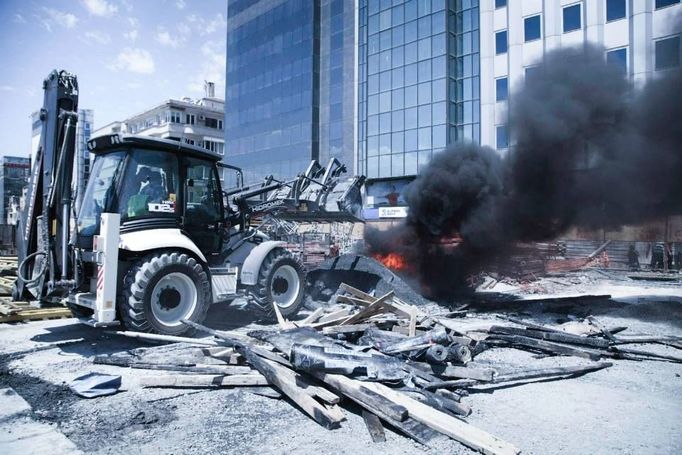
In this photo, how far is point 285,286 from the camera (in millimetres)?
8938

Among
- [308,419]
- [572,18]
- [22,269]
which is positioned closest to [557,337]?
[308,419]

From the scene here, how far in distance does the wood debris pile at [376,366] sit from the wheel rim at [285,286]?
5.13ft

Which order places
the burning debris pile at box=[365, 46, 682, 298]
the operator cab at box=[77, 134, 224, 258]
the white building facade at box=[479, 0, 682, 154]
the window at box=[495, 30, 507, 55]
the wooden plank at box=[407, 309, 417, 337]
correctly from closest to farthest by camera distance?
the operator cab at box=[77, 134, 224, 258]
the wooden plank at box=[407, 309, 417, 337]
the burning debris pile at box=[365, 46, 682, 298]
the white building facade at box=[479, 0, 682, 154]
the window at box=[495, 30, 507, 55]

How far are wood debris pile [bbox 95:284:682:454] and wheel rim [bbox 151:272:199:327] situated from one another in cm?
50

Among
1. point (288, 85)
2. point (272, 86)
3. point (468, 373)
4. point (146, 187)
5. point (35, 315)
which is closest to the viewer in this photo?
point (468, 373)

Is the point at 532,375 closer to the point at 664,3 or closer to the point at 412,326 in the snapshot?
the point at 412,326

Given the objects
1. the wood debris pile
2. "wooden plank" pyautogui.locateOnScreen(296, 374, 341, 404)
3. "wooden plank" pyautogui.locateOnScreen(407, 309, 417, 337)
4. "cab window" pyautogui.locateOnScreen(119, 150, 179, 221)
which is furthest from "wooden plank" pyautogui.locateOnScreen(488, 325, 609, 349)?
"cab window" pyautogui.locateOnScreen(119, 150, 179, 221)

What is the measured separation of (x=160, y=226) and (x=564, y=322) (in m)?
7.60

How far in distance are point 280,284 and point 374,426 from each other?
5223mm

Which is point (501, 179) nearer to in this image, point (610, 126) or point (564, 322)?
point (610, 126)

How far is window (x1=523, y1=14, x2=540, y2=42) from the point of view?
1171 inches

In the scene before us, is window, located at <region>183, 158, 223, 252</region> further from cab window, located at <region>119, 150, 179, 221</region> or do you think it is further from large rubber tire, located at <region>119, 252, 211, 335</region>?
large rubber tire, located at <region>119, 252, 211, 335</region>

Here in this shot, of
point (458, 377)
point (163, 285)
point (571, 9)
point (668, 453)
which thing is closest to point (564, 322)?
point (458, 377)

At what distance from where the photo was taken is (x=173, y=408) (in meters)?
4.42
